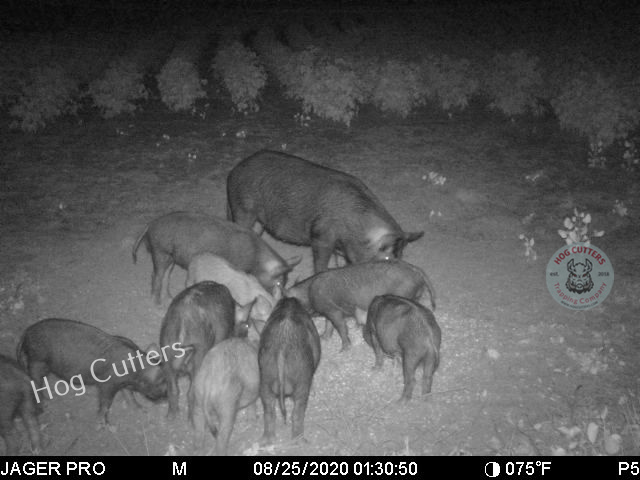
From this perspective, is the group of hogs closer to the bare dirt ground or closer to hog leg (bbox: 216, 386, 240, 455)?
hog leg (bbox: 216, 386, 240, 455)

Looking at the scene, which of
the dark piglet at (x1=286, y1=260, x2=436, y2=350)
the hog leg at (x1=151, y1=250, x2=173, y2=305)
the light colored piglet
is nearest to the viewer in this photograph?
the dark piglet at (x1=286, y1=260, x2=436, y2=350)

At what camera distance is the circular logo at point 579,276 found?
6.20 meters

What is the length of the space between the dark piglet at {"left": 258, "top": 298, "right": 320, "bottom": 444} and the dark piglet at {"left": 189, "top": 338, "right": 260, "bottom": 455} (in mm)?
153

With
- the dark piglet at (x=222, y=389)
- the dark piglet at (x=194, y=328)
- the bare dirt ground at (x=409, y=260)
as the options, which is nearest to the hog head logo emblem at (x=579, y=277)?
the bare dirt ground at (x=409, y=260)

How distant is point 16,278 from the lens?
6520mm

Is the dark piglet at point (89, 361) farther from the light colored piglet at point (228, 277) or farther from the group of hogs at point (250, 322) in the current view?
the light colored piglet at point (228, 277)

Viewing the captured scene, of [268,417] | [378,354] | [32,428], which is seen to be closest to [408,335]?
[378,354]

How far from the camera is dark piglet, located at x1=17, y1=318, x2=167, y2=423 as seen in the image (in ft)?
15.4

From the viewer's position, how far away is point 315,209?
6379 mm

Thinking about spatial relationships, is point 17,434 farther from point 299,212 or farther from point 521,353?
point 521,353

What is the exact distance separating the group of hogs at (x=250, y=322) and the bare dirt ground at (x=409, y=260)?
29 cm

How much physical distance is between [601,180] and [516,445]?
6149 millimetres

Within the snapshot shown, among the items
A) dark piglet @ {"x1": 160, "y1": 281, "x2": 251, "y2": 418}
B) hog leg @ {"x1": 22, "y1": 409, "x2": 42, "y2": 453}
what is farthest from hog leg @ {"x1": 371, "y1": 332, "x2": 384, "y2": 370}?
hog leg @ {"x1": 22, "y1": 409, "x2": 42, "y2": 453}

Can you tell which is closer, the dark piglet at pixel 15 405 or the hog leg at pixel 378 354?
the dark piglet at pixel 15 405
